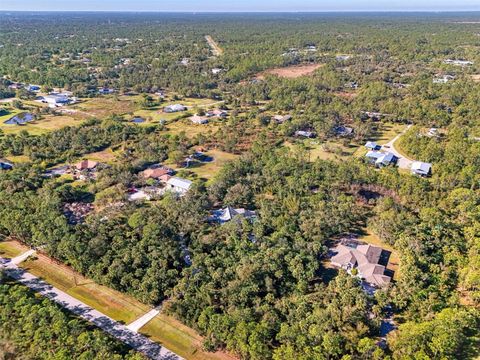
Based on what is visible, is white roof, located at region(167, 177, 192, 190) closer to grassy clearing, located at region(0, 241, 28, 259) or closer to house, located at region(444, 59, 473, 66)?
grassy clearing, located at region(0, 241, 28, 259)

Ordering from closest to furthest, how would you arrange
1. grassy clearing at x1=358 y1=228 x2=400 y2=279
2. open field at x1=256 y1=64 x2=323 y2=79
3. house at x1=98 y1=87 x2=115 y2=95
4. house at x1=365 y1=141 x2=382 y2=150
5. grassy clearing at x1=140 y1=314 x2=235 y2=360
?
1. grassy clearing at x1=140 y1=314 x2=235 y2=360
2. grassy clearing at x1=358 y1=228 x2=400 y2=279
3. house at x1=365 y1=141 x2=382 y2=150
4. house at x1=98 y1=87 x2=115 y2=95
5. open field at x1=256 y1=64 x2=323 y2=79

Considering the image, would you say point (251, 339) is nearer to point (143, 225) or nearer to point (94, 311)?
point (94, 311)

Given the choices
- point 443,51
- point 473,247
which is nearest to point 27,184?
point 473,247

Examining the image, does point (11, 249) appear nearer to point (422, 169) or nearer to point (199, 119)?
point (199, 119)

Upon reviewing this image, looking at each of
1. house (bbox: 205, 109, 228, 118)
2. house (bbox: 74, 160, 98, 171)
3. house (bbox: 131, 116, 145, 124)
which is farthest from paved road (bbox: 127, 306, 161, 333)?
house (bbox: 205, 109, 228, 118)

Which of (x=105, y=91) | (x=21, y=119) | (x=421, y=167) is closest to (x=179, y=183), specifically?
(x=421, y=167)

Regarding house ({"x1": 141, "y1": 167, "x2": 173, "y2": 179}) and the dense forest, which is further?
house ({"x1": 141, "y1": 167, "x2": 173, "y2": 179})

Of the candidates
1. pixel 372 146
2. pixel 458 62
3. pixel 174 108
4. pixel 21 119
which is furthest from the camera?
pixel 458 62
